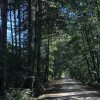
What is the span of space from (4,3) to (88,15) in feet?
73.3

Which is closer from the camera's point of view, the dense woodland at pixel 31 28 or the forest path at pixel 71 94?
the dense woodland at pixel 31 28

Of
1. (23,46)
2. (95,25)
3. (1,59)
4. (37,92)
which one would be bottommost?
(37,92)

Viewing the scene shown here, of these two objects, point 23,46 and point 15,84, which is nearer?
point 15,84

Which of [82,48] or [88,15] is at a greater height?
[88,15]

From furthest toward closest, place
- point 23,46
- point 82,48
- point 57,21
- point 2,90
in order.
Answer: point 82,48 → point 23,46 → point 57,21 → point 2,90

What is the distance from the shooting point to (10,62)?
81.8 ft

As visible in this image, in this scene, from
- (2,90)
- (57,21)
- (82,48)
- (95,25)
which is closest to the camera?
(2,90)

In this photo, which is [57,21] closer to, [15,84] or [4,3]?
[15,84]

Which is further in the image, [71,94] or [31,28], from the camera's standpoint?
[71,94]

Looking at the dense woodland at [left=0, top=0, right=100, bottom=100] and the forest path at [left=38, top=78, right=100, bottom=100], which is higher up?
the dense woodland at [left=0, top=0, right=100, bottom=100]

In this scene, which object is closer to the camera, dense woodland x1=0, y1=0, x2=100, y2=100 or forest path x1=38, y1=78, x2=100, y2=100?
dense woodland x1=0, y1=0, x2=100, y2=100

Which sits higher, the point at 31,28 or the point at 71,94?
the point at 31,28

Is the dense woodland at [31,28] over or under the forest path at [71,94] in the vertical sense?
over

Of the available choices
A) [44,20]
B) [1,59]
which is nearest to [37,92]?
[44,20]
